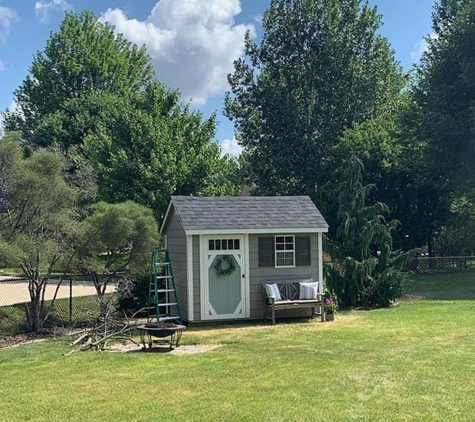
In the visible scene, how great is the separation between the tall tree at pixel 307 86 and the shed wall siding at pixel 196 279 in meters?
15.2

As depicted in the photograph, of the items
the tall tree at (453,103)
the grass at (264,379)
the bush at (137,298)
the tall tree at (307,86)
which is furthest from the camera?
the tall tree at (307,86)

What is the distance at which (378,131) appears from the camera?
2598 centimetres

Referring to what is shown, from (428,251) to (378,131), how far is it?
643cm

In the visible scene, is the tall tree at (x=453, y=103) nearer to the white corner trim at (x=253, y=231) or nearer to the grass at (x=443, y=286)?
the grass at (x=443, y=286)

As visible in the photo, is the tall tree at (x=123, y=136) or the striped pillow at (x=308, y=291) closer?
the striped pillow at (x=308, y=291)

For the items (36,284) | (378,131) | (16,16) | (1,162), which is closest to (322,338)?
(36,284)

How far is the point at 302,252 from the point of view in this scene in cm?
1333

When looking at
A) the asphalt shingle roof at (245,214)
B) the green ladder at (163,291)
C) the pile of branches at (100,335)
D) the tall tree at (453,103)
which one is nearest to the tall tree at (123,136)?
the green ladder at (163,291)

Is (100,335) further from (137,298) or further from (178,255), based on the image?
(137,298)

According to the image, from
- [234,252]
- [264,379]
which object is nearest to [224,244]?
[234,252]

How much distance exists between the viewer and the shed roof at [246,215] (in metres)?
12.6

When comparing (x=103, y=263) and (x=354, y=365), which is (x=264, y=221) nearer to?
(x=103, y=263)

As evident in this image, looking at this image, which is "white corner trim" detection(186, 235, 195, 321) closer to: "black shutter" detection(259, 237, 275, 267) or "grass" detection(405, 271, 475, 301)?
"black shutter" detection(259, 237, 275, 267)

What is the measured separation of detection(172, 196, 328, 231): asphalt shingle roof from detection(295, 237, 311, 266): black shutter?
0.37 meters
